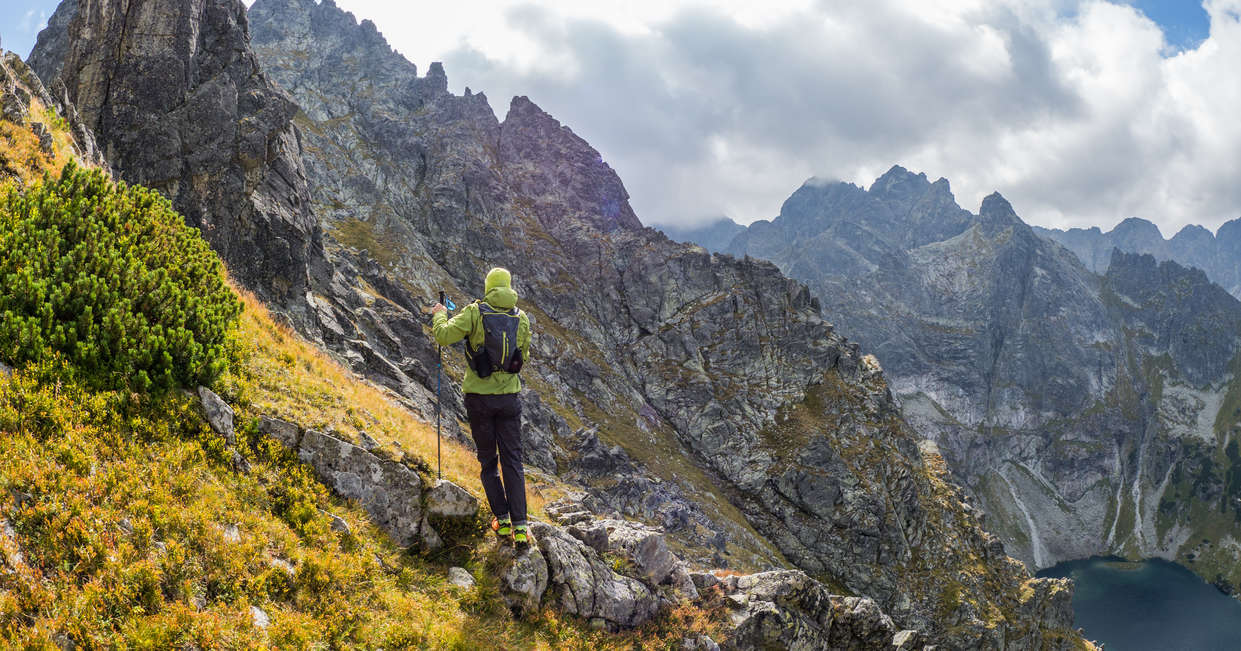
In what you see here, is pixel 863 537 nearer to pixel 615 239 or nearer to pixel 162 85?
pixel 615 239

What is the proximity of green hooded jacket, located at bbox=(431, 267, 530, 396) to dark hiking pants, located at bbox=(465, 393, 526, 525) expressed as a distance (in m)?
0.17

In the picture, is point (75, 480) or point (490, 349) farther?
point (490, 349)

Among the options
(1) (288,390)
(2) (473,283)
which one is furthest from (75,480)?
(2) (473,283)

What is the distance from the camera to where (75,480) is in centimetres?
725

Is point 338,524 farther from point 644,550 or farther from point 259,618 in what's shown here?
point 644,550

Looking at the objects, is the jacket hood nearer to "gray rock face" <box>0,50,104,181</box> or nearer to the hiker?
the hiker

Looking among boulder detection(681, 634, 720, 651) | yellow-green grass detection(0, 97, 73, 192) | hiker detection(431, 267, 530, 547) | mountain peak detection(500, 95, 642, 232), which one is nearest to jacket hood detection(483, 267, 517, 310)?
hiker detection(431, 267, 530, 547)

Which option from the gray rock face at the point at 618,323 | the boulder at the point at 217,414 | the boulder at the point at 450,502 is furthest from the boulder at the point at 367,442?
the gray rock face at the point at 618,323

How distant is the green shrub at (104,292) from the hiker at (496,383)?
164 inches

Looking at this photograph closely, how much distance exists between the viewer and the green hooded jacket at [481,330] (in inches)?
393

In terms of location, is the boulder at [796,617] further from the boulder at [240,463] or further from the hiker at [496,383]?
the boulder at [240,463]

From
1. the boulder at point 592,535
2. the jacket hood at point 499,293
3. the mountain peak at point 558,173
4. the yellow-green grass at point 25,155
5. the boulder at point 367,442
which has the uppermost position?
the mountain peak at point 558,173

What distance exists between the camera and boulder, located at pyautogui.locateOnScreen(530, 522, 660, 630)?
11.5m

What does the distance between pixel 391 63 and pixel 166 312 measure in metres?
202
